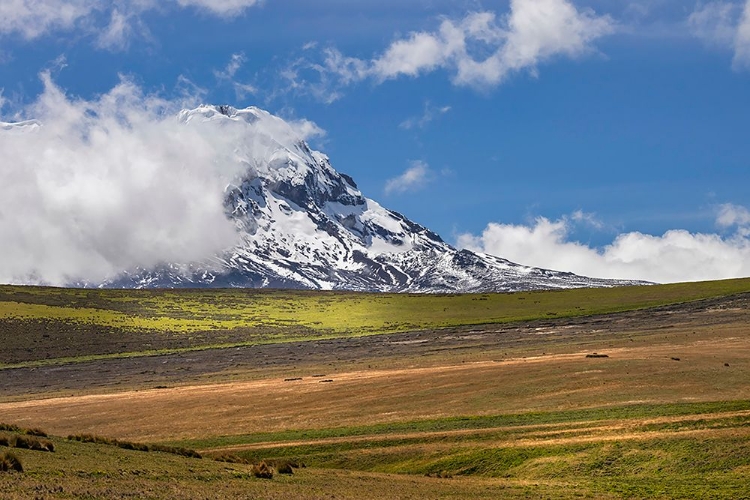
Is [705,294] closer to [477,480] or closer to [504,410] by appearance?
[504,410]

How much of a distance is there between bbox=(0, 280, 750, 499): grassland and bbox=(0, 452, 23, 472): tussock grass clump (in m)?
0.59

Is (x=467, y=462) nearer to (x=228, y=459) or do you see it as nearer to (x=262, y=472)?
(x=228, y=459)

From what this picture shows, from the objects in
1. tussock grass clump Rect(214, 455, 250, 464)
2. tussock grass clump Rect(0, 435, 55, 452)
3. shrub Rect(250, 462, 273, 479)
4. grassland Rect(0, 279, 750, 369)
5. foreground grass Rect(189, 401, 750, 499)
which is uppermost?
grassland Rect(0, 279, 750, 369)

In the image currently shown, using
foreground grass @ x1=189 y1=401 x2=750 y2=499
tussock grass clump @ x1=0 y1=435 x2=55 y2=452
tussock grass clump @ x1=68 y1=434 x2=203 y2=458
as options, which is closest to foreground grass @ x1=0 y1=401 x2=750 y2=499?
foreground grass @ x1=189 y1=401 x2=750 y2=499

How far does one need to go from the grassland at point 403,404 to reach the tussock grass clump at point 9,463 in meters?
0.59

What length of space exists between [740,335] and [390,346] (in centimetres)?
5307

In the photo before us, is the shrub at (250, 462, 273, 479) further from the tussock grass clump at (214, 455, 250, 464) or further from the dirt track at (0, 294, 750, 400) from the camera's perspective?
the dirt track at (0, 294, 750, 400)

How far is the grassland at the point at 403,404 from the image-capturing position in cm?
3238

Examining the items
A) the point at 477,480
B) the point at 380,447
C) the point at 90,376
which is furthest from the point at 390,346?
the point at 477,480

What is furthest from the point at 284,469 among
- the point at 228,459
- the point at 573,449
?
the point at 573,449

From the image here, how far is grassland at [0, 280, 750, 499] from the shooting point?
106 ft

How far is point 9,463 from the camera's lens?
83.3 feet

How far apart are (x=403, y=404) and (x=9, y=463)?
39827 mm

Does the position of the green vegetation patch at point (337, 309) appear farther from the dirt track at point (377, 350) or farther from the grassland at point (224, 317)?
the dirt track at point (377, 350)
